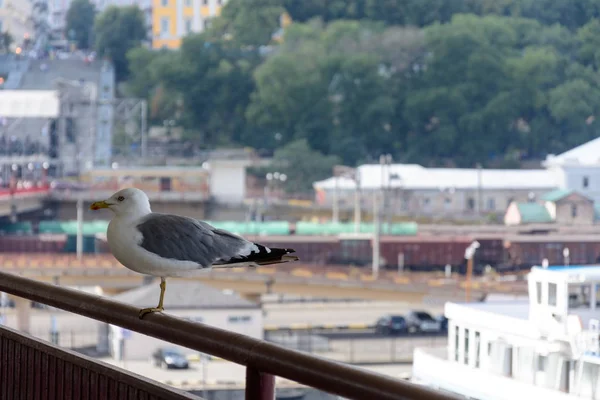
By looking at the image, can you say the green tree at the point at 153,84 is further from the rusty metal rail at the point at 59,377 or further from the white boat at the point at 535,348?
the rusty metal rail at the point at 59,377

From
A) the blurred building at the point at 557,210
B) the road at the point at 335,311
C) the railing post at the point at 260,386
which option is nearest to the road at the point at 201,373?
the road at the point at 335,311

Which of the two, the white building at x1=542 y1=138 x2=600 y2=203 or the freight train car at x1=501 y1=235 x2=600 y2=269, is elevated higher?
the white building at x1=542 y1=138 x2=600 y2=203

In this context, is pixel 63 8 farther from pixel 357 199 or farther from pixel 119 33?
pixel 357 199

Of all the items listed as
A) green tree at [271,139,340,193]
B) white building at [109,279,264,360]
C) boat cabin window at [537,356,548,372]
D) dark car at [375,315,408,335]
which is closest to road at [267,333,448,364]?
dark car at [375,315,408,335]

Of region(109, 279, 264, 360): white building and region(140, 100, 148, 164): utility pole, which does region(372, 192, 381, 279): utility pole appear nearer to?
region(109, 279, 264, 360): white building

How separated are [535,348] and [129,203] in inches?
168

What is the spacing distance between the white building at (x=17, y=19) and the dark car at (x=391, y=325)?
10.7m

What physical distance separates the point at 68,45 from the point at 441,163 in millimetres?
6229

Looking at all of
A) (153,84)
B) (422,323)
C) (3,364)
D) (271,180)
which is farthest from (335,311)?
(3,364)

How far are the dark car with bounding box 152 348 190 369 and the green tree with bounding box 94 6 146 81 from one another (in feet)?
36.7

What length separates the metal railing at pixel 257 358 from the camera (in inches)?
21.2

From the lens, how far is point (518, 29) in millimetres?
16578

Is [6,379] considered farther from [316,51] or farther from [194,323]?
[316,51]

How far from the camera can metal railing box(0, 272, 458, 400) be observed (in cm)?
54
